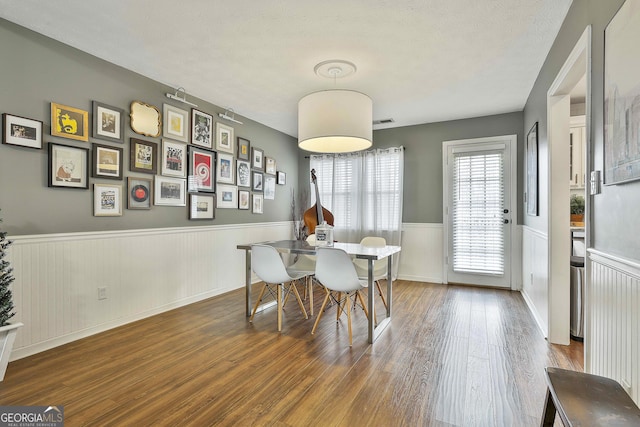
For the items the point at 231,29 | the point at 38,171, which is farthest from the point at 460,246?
the point at 38,171

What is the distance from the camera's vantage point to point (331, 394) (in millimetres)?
1959

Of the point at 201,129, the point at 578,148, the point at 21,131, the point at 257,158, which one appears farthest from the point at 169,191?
the point at 578,148

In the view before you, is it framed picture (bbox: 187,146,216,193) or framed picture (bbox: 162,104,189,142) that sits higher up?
framed picture (bbox: 162,104,189,142)

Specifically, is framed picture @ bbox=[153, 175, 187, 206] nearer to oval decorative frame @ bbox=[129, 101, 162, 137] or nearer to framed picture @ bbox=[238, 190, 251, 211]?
oval decorative frame @ bbox=[129, 101, 162, 137]

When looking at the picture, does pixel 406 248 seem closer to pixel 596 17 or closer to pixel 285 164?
pixel 285 164

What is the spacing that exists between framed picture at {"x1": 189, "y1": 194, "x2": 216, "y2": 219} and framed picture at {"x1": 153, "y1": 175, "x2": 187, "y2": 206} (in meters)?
0.11

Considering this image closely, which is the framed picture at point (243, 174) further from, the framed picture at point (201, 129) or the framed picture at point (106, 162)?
the framed picture at point (106, 162)

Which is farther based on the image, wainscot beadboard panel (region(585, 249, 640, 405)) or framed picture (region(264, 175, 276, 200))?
framed picture (region(264, 175, 276, 200))

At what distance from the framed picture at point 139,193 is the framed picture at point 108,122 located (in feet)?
1.32

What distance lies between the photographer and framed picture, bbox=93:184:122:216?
2902 mm

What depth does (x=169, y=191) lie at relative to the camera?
141 inches

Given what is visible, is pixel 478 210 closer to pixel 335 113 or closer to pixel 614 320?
pixel 335 113

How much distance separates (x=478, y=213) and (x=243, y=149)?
354 centimetres

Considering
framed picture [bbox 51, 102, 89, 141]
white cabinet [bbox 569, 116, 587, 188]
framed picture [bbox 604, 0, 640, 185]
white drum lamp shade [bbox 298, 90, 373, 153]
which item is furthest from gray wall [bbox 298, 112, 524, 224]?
framed picture [bbox 51, 102, 89, 141]
